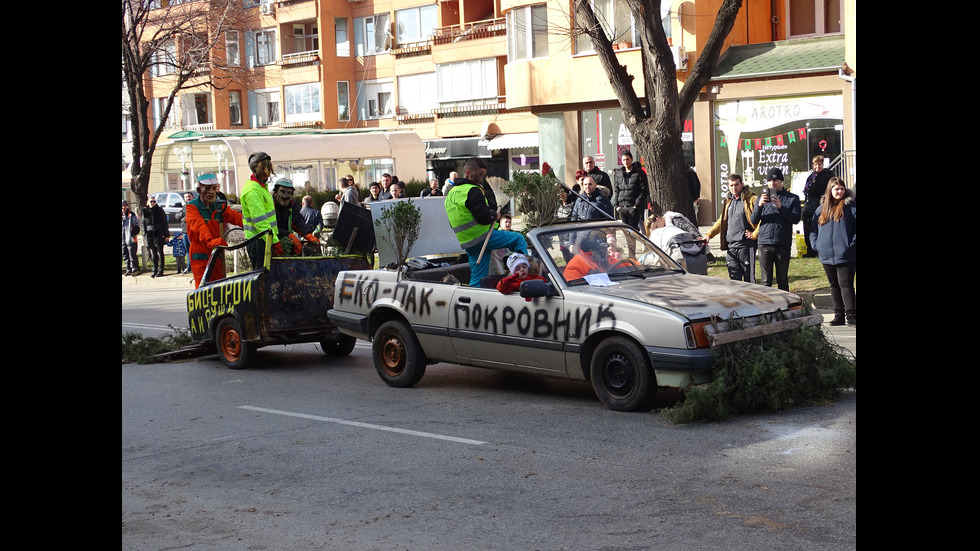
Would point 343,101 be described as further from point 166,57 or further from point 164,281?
point 164,281

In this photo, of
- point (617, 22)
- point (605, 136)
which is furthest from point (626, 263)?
point (605, 136)

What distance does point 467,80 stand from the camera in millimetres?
48406

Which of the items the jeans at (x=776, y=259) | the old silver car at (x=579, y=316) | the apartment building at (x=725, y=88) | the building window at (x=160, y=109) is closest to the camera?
the old silver car at (x=579, y=316)

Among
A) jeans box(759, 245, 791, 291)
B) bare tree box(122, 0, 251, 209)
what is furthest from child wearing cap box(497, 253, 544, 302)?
bare tree box(122, 0, 251, 209)

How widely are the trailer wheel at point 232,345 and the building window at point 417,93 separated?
131 ft

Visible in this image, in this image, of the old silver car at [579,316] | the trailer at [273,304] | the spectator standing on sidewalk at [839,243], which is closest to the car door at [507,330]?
the old silver car at [579,316]

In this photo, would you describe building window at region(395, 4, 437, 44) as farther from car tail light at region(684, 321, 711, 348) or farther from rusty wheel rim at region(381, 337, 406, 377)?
car tail light at region(684, 321, 711, 348)

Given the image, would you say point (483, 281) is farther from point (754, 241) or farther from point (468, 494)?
point (754, 241)

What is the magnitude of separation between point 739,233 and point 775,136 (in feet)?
46.3

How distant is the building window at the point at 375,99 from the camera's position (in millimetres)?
54812

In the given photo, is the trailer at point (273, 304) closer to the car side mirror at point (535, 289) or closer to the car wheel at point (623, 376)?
the car side mirror at point (535, 289)
